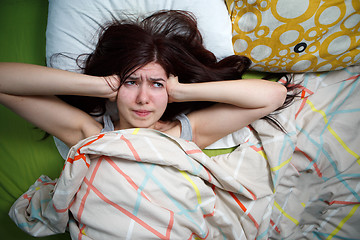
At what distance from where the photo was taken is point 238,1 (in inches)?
38.9

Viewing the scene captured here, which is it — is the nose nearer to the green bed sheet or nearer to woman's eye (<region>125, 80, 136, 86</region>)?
woman's eye (<region>125, 80, 136, 86</region>)

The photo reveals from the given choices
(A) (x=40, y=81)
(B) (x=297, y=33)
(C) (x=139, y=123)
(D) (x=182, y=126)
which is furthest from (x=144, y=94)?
(B) (x=297, y=33)

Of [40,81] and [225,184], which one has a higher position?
[40,81]

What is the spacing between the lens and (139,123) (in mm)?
884

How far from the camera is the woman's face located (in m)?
0.83

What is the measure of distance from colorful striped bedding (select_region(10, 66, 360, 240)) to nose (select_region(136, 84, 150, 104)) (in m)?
0.11

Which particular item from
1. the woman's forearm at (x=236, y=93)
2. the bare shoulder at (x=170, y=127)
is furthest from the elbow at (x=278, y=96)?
the bare shoulder at (x=170, y=127)

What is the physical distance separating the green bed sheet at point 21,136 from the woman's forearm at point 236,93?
0.71 feet

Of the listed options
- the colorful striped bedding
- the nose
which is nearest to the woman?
the nose

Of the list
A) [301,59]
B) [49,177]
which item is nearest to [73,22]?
[49,177]

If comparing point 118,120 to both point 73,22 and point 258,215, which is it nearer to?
point 73,22

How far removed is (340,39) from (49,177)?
1291 mm

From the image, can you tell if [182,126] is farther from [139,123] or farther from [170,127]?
[139,123]

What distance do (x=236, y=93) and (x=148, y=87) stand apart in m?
0.31
